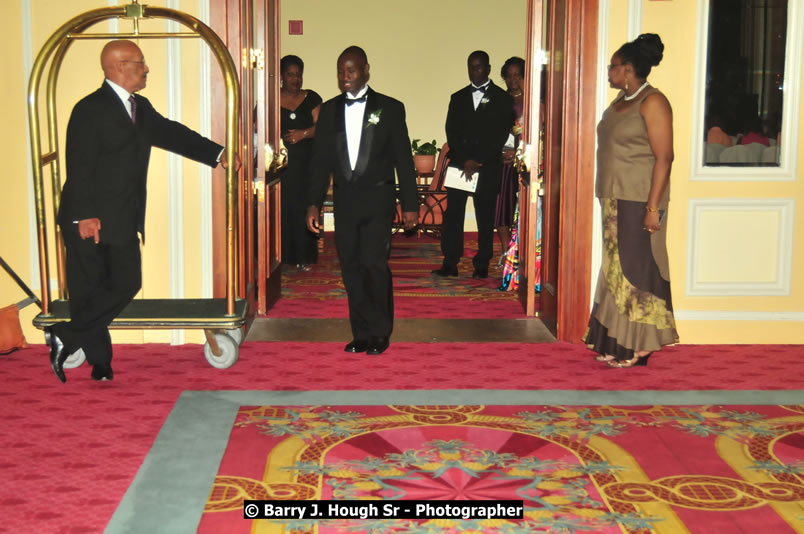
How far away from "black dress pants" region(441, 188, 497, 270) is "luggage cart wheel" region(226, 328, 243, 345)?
127 inches

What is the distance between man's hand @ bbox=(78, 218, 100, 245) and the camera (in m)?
5.08

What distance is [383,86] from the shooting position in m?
13.2

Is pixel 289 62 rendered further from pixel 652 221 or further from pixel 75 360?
pixel 652 221

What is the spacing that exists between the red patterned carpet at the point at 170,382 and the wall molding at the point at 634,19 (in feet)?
6.11

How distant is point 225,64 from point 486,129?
11.4ft

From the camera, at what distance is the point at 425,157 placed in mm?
12289

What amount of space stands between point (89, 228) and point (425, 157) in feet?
24.6

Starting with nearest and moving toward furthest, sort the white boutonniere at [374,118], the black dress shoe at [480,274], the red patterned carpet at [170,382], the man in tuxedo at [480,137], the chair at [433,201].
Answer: the red patterned carpet at [170,382], the white boutonniere at [374,118], the man in tuxedo at [480,137], the black dress shoe at [480,274], the chair at [433,201]

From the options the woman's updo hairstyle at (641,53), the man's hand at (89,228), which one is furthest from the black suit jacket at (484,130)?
the man's hand at (89,228)

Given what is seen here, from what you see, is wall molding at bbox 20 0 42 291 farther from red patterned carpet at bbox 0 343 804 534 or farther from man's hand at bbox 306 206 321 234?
man's hand at bbox 306 206 321 234

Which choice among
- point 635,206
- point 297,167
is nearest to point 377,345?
point 635,206

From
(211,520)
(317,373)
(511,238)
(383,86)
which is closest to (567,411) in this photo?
(317,373)

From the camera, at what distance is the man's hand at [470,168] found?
8469mm

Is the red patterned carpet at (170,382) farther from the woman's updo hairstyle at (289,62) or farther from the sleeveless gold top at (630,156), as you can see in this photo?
the woman's updo hairstyle at (289,62)
